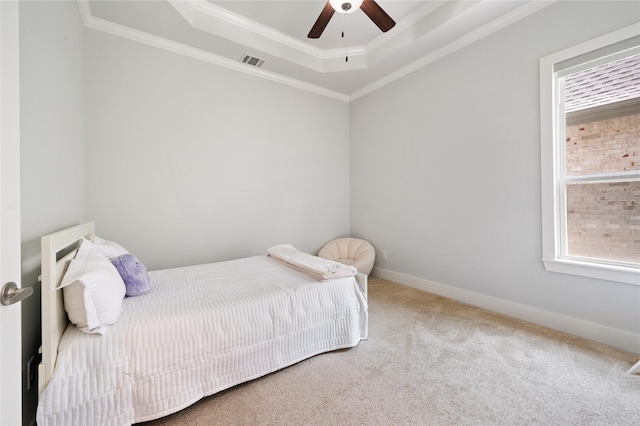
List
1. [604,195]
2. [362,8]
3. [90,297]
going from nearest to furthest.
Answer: [90,297] < [362,8] < [604,195]

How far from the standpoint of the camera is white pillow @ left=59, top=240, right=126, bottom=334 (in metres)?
1.20

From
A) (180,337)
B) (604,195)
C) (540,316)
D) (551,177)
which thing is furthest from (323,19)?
(540,316)

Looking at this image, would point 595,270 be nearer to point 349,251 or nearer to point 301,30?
point 349,251

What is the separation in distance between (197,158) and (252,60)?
136 centimetres

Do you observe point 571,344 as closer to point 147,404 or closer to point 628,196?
point 628,196

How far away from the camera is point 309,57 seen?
322 cm

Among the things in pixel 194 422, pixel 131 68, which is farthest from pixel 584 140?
pixel 131 68

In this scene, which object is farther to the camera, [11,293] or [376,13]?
[376,13]

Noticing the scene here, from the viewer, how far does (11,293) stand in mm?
649

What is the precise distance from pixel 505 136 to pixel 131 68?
3.75m

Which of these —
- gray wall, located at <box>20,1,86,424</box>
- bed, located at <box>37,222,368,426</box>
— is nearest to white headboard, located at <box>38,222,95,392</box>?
bed, located at <box>37,222,368,426</box>

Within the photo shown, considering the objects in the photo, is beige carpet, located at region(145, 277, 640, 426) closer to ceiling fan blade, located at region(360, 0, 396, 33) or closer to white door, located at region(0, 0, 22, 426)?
white door, located at region(0, 0, 22, 426)

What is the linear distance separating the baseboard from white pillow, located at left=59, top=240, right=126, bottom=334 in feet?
10.00

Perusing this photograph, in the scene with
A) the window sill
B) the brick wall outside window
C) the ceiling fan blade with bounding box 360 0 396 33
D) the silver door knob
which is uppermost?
the ceiling fan blade with bounding box 360 0 396 33
